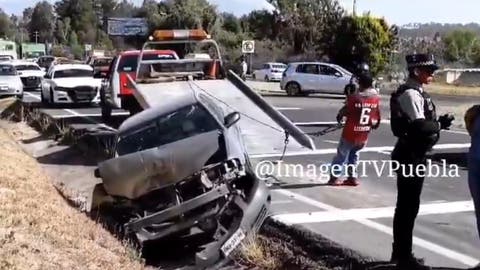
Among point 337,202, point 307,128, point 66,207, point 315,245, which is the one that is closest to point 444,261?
point 315,245

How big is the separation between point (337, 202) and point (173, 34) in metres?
9.18

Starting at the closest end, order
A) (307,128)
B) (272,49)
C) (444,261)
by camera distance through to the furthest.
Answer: (444,261) < (307,128) < (272,49)

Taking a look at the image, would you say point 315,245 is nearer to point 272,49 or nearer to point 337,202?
point 337,202

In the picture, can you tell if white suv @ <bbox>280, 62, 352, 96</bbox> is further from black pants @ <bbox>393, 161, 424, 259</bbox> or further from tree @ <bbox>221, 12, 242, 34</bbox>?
tree @ <bbox>221, 12, 242, 34</bbox>

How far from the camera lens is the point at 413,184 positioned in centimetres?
659

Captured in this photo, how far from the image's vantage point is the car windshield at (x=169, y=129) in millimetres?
8406

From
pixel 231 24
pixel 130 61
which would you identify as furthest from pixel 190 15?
pixel 130 61

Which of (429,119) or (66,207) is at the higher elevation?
(429,119)

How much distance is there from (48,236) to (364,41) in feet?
130

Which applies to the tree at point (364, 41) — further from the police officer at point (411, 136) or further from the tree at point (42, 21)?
the tree at point (42, 21)

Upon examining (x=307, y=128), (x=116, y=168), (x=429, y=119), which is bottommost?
(x=307, y=128)

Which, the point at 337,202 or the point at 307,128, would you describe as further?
the point at 307,128

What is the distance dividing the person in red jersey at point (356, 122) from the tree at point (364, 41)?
33.2m

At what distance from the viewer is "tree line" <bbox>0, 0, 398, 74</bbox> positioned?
46.3m
